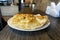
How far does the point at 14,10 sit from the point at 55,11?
9.91ft

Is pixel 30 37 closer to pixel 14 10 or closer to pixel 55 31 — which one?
pixel 55 31

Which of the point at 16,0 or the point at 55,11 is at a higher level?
the point at 55,11

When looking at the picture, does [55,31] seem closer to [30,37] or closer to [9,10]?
[30,37]

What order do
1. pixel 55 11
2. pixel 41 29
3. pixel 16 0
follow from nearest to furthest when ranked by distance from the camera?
pixel 41 29
pixel 55 11
pixel 16 0

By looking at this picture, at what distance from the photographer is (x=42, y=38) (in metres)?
0.82

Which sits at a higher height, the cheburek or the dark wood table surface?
the cheburek

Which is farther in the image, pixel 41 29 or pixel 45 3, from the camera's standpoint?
pixel 45 3

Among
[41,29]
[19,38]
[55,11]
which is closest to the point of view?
[19,38]

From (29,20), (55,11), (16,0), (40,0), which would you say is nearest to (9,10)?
(16,0)

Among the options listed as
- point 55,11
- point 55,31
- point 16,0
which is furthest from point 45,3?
point 16,0

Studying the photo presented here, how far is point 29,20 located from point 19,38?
0.62 ft

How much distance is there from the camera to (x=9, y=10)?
4195 mm

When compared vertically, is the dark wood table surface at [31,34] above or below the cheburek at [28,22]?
below

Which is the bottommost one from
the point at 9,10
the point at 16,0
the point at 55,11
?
the point at 9,10
